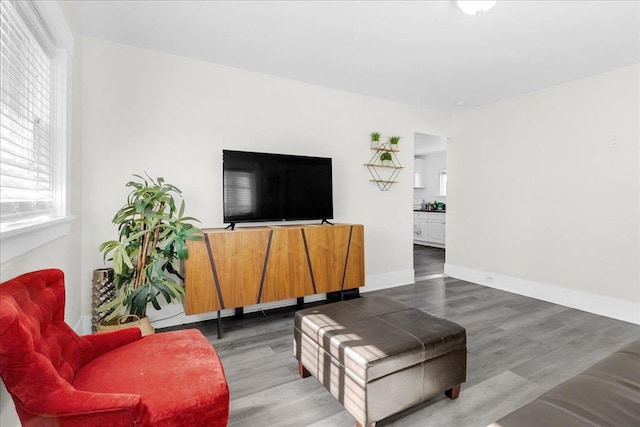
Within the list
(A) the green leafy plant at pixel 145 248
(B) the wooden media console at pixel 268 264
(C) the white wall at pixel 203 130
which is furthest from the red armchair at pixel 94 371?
(C) the white wall at pixel 203 130

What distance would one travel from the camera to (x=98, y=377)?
1.24 m

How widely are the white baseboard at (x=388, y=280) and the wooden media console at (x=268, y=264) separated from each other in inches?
26.6

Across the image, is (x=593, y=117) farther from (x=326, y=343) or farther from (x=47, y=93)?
(x=47, y=93)

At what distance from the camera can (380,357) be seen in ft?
4.95

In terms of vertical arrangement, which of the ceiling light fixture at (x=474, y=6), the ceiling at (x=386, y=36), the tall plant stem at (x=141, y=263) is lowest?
the tall plant stem at (x=141, y=263)

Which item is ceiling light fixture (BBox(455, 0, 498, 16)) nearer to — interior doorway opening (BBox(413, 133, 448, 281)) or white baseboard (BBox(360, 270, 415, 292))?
white baseboard (BBox(360, 270, 415, 292))

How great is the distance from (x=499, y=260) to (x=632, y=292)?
1.36 m

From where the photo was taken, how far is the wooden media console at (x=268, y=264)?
2.65 metres

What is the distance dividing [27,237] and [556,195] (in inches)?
189

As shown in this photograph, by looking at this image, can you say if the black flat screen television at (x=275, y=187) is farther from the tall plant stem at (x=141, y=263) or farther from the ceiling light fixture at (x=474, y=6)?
the ceiling light fixture at (x=474, y=6)

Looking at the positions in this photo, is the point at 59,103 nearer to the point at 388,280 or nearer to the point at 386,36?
the point at 386,36

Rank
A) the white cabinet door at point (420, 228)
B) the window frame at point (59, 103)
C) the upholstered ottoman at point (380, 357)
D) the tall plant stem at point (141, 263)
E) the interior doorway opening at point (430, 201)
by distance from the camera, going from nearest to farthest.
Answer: the upholstered ottoman at point (380, 357) < the window frame at point (59, 103) < the tall plant stem at point (141, 263) < the interior doorway opening at point (430, 201) < the white cabinet door at point (420, 228)

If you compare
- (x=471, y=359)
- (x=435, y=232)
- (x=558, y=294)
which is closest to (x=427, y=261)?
(x=435, y=232)

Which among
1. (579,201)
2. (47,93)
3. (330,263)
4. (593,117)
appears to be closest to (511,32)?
(593,117)
